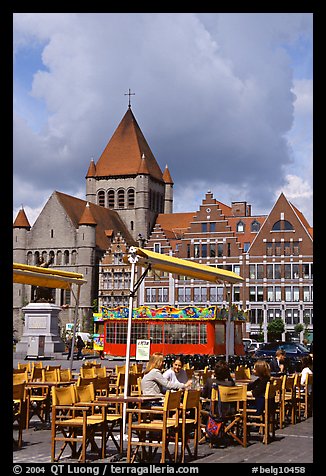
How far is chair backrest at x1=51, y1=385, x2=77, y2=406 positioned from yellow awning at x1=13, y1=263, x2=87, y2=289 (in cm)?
649

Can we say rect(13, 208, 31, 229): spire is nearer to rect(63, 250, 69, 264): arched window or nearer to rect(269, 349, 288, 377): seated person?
rect(63, 250, 69, 264): arched window

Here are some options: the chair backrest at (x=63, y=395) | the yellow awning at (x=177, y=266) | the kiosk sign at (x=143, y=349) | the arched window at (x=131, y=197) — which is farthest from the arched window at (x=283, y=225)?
the chair backrest at (x=63, y=395)

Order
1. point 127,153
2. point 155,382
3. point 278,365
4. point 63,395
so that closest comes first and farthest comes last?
1. point 63,395
2. point 155,382
3. point 278,365
4. point 127,153

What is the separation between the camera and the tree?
6327 cm

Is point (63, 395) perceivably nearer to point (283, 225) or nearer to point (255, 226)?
point (283, 225)

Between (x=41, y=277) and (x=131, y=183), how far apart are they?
81004 millimetres

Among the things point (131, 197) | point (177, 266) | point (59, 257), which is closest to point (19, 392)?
point (177, 266)

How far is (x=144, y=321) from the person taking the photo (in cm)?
3972

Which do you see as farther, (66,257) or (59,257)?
(59,257)

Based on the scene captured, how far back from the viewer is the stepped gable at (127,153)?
9806 cm

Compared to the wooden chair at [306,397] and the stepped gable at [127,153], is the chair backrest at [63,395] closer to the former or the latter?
the wooden chair at [306,397]

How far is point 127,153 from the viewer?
100000 mm
